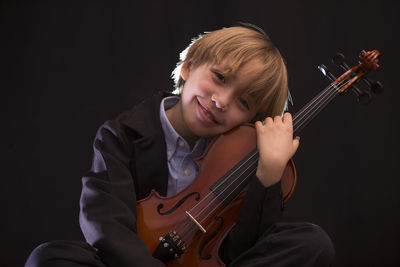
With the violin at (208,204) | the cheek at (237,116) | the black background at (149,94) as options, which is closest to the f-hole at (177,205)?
the violin at (208,204)

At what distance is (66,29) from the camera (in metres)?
1.59

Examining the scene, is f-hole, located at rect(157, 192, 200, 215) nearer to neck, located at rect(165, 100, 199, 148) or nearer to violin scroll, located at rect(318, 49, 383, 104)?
neck, located at rect(165, 100, 199, 148)

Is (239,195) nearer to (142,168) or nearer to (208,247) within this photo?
(208,247)

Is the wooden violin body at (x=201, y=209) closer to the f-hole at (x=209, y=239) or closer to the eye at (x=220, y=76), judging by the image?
the f-hole at (x=209, y=239)

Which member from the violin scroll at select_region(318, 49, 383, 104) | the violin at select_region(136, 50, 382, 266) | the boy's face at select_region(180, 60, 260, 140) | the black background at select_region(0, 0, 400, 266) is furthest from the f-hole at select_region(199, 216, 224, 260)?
the black background at select_region(0, 0, 400, 266)

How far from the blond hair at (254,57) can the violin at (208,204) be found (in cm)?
9

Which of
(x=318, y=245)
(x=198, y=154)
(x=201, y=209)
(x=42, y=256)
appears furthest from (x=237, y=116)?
(x=42, y=256)

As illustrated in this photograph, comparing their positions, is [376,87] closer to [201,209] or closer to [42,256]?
[201,209]

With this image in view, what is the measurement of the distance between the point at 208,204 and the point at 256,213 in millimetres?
120

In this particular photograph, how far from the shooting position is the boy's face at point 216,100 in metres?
1.11

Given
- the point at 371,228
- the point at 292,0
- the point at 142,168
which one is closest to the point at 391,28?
the point at 292,0

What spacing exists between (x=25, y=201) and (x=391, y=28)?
155 centimetres

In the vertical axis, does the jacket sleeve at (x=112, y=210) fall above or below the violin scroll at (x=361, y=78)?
above

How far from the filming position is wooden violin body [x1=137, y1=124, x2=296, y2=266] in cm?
99
